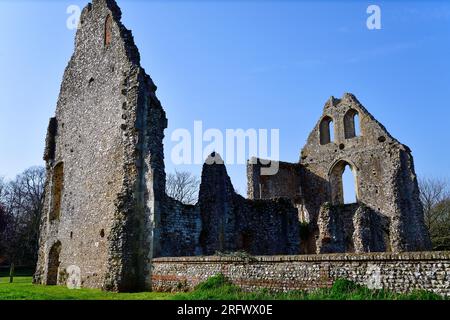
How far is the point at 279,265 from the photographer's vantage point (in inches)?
361

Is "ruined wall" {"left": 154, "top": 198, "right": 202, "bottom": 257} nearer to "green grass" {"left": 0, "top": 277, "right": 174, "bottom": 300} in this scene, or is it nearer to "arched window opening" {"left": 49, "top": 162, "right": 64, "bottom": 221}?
"green grass" {"left": 0, "top": 277, "right": 174, "bottom": 300}

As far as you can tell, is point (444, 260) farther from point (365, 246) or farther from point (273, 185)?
point (273, 185)

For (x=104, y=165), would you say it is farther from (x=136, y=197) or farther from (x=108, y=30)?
(x=108, y=30)

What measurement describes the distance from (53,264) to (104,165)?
6.49m

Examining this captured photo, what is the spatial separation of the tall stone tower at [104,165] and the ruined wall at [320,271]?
246cm

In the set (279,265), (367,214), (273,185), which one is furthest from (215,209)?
(273,185)

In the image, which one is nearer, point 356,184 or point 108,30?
point 108,30

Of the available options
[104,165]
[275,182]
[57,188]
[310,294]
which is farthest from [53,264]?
[275,182]

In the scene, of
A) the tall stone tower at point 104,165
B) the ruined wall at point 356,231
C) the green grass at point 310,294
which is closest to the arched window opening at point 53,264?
the tall stone tower at point 104,165

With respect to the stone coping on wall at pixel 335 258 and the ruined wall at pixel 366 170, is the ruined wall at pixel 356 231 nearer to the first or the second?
the ruined wall at pixel 366 170

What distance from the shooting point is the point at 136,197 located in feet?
45.8

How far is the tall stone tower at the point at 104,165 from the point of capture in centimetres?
1353
